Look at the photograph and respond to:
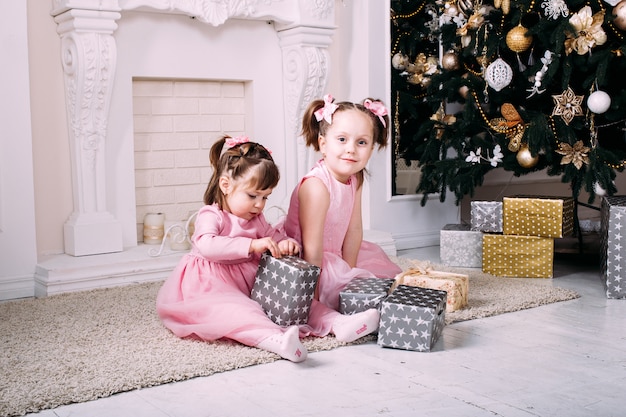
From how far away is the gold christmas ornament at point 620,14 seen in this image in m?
2.99

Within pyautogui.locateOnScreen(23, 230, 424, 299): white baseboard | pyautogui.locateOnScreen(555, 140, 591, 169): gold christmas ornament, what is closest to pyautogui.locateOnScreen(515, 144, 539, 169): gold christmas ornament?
pyautogui.locateOnScreen(555, 140, 591, 169): gold christmas ornament

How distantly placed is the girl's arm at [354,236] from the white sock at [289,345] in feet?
2.22

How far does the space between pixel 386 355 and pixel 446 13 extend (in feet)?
6.96

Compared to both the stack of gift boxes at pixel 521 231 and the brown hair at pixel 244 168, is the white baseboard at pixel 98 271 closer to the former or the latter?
the brown hair at pixel 244 168

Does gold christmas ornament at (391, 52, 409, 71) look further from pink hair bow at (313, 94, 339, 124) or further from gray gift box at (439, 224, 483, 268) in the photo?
pink hair bow at (313, 94, 339, 124)

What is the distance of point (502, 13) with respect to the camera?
3.49m

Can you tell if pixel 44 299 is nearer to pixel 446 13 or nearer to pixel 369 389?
pixel 369 389

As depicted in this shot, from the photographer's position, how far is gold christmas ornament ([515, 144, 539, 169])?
11.0ft

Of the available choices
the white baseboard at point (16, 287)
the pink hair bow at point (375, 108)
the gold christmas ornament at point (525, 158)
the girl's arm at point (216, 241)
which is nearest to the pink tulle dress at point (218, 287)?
the girl's arm at point (216, 241)

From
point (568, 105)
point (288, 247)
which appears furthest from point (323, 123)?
point (568, 105)

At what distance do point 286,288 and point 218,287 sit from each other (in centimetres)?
24

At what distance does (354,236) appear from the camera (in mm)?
2717

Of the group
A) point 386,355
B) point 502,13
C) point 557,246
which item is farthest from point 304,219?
point 557,246

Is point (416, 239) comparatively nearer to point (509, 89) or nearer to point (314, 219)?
point (509, 89)
